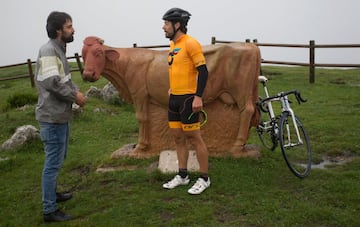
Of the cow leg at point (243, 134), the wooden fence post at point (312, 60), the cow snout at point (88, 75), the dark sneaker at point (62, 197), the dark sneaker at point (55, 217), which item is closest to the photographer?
the dark sneaker at point (55, 217)

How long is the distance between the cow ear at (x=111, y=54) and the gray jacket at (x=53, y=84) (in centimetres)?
164

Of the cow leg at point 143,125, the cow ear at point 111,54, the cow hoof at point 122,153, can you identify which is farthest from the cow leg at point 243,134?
the cow ear at point 111,54

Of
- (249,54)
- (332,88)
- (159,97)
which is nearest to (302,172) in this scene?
(249,54)

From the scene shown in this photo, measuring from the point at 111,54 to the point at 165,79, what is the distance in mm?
845

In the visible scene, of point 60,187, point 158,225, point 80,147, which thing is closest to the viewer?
point 158,225

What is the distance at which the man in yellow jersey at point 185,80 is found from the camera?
4152 millimetres

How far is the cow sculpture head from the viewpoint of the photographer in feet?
17.8

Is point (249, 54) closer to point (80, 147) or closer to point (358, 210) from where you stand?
point (358, 210)

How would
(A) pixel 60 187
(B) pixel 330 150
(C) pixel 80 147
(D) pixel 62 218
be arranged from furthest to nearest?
(C) pixel 80 147 → (B) pixel 330 150 → (A) pixel 60 187 → (D) pixel 62 218

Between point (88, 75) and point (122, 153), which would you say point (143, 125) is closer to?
point (122, 153)

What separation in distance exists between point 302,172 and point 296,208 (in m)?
1.29

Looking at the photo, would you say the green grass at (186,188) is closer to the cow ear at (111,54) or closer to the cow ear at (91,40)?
the cow ear at (111,54)

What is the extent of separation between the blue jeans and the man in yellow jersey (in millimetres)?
1219

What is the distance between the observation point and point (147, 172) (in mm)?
5238
